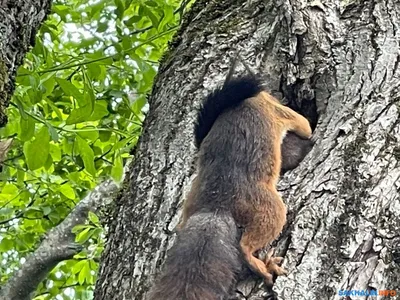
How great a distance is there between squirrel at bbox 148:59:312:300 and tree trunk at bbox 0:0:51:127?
29.6 inches

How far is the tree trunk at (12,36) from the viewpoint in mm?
2357

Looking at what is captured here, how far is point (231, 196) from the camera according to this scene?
2.45 meters

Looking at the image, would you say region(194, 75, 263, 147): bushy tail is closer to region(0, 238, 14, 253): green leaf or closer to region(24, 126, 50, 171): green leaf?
region(24, 126, 50, 171): green leaf

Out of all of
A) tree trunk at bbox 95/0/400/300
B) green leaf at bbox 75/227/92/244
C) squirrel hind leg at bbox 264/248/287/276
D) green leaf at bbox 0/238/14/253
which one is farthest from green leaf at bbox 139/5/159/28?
green leaf at bbox 0/238/14/253

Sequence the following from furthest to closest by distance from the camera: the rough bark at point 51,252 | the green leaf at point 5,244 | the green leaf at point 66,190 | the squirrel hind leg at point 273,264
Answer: the green leaf at point 5,244
the rough bark at point 51,252
the green leaf at point 66,190
the squirrel hind leg at point 273,264

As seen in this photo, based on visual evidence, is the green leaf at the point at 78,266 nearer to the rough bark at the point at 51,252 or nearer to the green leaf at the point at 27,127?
the rough bark at the point at 51,252

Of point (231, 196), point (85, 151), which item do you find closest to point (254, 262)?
point (231, 196)

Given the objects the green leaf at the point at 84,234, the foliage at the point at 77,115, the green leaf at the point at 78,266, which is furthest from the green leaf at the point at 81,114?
the green leaf at the point at 78,266

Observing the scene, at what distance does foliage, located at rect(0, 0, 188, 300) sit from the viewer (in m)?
3.03

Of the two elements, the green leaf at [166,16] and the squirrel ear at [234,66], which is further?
the green leaf at [166,16]

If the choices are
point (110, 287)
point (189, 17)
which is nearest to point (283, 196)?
point (110, 287)

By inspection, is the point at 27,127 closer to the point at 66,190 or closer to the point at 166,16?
the point at 166,16

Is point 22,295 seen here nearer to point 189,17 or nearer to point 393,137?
point 189,17

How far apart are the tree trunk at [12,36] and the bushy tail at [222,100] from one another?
747 millimetres
